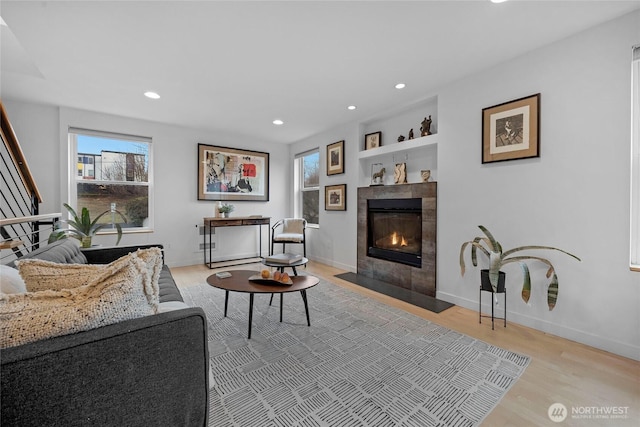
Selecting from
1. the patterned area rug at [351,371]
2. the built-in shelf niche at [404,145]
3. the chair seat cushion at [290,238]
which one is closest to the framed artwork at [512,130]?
the built-in shelf niche at [404,145]

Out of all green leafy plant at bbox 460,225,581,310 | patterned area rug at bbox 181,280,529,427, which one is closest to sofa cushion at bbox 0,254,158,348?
patterned area rug at bbox 181,280,529,427

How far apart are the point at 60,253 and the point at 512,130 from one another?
12.3ft

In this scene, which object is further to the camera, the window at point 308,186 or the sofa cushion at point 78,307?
the window at point 308,186

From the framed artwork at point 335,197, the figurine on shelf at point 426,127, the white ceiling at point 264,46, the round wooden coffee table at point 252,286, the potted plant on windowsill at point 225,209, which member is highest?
the white ceiling at point 264,46

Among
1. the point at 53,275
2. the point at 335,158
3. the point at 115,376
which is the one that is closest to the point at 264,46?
the point at 53,275

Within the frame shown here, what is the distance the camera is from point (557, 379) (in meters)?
1.70

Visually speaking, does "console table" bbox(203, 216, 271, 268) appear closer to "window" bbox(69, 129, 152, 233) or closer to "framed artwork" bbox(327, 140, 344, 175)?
"window" bbox(69, 129, 152, 233)

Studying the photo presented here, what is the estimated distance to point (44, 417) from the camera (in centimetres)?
67

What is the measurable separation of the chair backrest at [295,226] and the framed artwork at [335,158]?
1.05m

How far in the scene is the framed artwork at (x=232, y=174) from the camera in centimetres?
491

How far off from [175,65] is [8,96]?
8.48ft

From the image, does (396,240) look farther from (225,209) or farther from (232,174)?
(232,174)

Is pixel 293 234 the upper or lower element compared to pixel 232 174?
lower

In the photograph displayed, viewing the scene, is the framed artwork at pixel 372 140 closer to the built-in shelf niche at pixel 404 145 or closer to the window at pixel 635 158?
A: the built-in shelf niche at pixel 404 145
